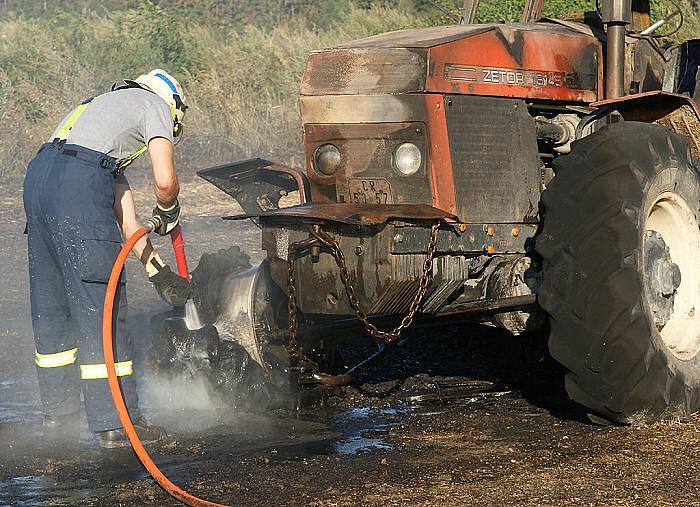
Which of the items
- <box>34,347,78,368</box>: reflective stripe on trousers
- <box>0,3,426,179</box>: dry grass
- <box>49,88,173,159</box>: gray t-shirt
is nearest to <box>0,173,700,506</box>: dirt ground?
<box>34,347,78,368</box>: reflective stripe on trousers

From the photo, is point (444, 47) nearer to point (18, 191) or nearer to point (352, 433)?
point (352, 433)

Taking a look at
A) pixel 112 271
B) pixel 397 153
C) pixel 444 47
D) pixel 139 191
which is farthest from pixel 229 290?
pixel 139 191

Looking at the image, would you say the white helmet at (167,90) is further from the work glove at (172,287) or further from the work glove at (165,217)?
the work glove at (172,287)

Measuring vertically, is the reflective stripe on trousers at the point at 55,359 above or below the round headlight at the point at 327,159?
below

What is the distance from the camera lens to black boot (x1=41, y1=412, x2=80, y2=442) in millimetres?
6441

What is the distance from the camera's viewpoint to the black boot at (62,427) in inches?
254

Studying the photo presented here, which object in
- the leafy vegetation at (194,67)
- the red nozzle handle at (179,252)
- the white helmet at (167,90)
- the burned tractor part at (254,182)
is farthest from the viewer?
the leafy vegetation at (194,67)

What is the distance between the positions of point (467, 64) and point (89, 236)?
7.18 ft

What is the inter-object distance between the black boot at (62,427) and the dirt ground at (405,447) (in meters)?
0.06

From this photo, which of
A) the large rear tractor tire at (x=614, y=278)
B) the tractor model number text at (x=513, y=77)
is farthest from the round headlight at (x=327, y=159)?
the large rear tractor tire at (x=614, y=278)

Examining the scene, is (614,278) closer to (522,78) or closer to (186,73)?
(522,78)

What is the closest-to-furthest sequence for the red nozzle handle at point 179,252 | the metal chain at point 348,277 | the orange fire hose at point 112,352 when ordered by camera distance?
the orange fire hose at point 112,352
the metal chain at point 348,277
the red nozzle handle at point 179,252

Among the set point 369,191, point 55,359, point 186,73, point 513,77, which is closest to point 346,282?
point 369,191

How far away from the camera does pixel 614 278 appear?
5.59m
